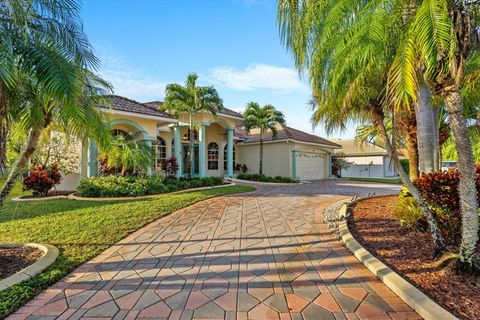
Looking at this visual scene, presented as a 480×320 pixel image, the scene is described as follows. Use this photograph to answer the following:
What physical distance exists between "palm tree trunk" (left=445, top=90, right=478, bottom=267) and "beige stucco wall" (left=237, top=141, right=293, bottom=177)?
1886 centimetres

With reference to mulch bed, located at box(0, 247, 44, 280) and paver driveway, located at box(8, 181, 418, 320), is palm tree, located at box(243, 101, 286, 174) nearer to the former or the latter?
paver driveway, located at box(8, 181, 418, 320)

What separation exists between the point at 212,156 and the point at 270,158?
17.9ft

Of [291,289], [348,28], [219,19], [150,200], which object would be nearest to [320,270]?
[291,289]

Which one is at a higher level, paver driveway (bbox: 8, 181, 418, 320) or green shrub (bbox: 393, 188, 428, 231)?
green shrub (bbox: 393, 188, 428, 231)

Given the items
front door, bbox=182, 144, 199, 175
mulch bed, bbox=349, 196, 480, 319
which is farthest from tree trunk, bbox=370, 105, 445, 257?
front door, bbox=182, 144, 199, 175

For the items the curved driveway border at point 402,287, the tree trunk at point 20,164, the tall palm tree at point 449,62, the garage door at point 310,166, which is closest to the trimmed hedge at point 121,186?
the tree trunk at point 20,164

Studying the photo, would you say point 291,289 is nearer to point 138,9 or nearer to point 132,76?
point 138,9

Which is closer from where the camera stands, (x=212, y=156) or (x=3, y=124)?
(x=3, y=124)

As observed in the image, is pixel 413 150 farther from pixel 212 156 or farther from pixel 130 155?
pixel 212 156

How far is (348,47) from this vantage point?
161 inches

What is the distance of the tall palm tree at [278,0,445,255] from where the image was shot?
12.9ft

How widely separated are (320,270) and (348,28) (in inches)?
158

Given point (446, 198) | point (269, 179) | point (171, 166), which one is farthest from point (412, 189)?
point (269, 179)

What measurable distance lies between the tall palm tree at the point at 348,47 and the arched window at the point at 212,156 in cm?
1819
